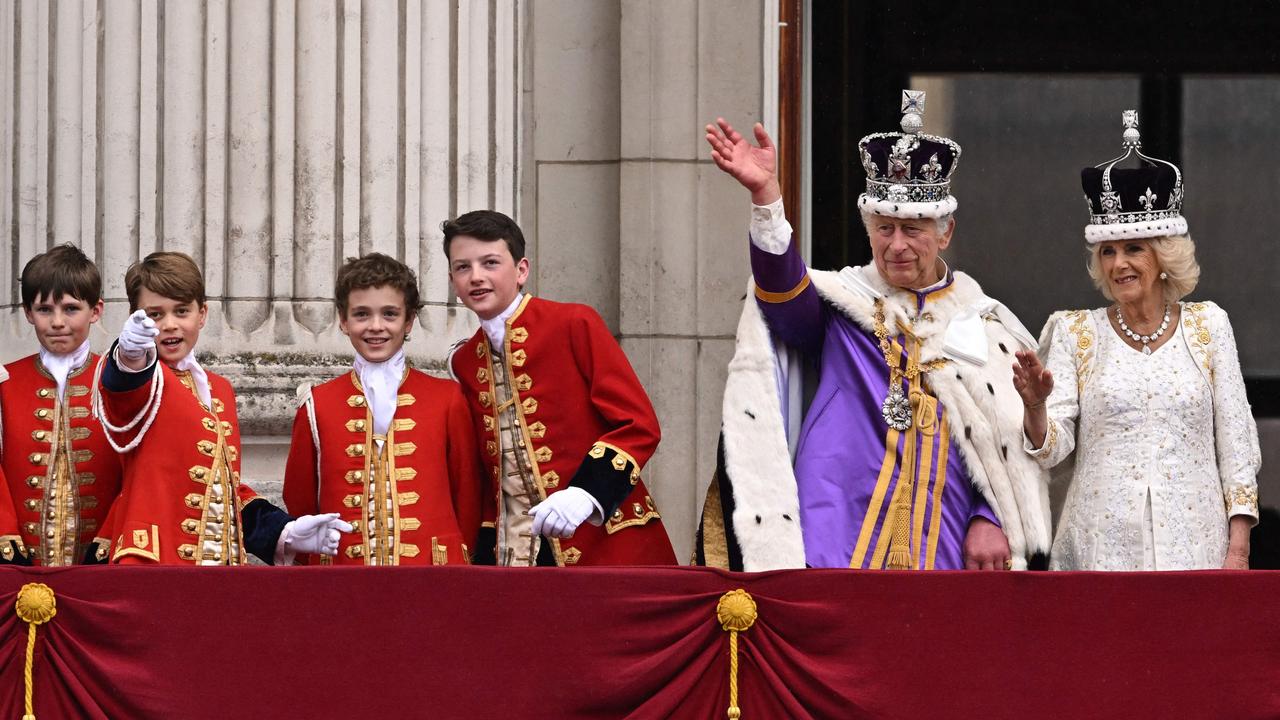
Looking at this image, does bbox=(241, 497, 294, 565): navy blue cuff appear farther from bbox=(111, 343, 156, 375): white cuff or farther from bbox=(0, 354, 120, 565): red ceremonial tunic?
bbox=(111, 343, 156, 375): white cuff

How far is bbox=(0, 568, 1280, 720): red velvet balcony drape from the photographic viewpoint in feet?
14.2

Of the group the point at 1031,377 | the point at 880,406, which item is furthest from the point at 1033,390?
the point at 880,406

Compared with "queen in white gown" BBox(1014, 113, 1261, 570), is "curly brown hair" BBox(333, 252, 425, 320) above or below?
above

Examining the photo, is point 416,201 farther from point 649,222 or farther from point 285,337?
point 649,222

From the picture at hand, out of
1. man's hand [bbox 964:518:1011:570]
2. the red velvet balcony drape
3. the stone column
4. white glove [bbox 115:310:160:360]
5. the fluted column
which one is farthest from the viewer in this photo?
the stone column

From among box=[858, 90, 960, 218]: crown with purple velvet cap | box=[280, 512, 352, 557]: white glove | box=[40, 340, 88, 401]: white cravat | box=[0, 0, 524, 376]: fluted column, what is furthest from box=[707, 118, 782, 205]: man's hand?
box=[40, 340, 88, 401]: white cravat

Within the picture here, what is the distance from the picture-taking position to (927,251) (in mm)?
5199

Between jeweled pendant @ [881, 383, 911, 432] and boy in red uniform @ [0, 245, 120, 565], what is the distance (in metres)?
1.95

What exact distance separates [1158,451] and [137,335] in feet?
8.15

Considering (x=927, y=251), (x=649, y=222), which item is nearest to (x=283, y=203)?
(x=649, y=222)

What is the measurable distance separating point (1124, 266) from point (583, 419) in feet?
4.72

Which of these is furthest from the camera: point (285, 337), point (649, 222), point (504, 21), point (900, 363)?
point (649, 222)

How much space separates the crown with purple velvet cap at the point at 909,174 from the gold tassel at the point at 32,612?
2198 mm

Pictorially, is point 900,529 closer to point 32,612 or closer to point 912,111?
point 912,111
